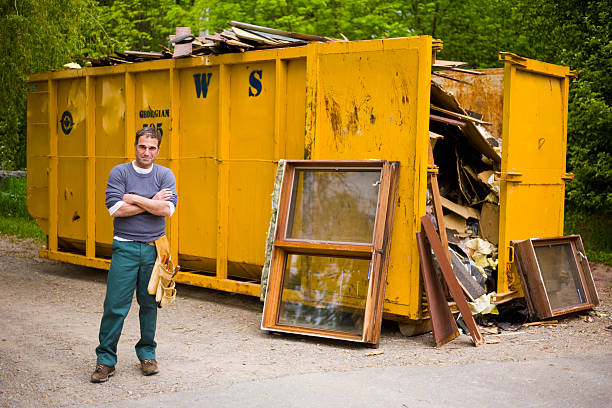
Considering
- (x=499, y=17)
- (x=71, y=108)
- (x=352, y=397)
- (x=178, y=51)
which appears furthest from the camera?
(x=499, y=17)

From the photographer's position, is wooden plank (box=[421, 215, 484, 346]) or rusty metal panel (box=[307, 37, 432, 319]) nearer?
wooden plank (box=[421, 215, 484, 346])

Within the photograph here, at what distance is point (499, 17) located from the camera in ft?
63.1

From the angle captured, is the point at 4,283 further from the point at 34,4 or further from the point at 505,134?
the point at 505,134

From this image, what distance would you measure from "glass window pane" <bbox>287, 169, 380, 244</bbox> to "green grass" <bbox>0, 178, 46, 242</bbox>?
8.94m

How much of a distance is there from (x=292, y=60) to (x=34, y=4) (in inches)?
201

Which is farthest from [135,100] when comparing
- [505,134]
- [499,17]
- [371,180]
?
[499,17]

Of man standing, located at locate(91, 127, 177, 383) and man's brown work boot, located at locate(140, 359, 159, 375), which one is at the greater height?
man standing, located at locate(91, 127, 177, 383)

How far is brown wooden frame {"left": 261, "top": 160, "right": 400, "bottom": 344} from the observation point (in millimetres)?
6664

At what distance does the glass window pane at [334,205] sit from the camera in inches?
280

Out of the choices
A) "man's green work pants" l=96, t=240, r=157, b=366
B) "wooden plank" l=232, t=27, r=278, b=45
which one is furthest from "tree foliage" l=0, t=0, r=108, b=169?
"man's green work pants" l=96, t=240, r=157, b=366

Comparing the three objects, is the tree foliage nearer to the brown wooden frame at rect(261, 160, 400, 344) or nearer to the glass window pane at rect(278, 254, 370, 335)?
the brown wooden frame at rect(261, 160, 400, 344)

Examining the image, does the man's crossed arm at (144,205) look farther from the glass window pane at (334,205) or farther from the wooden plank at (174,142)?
the wooden plank at (174,142)

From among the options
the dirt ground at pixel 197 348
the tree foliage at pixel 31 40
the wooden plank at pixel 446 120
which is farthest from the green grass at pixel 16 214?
the wooden plank at pixel 446 120

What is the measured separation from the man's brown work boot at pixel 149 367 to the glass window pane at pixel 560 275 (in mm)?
4187
